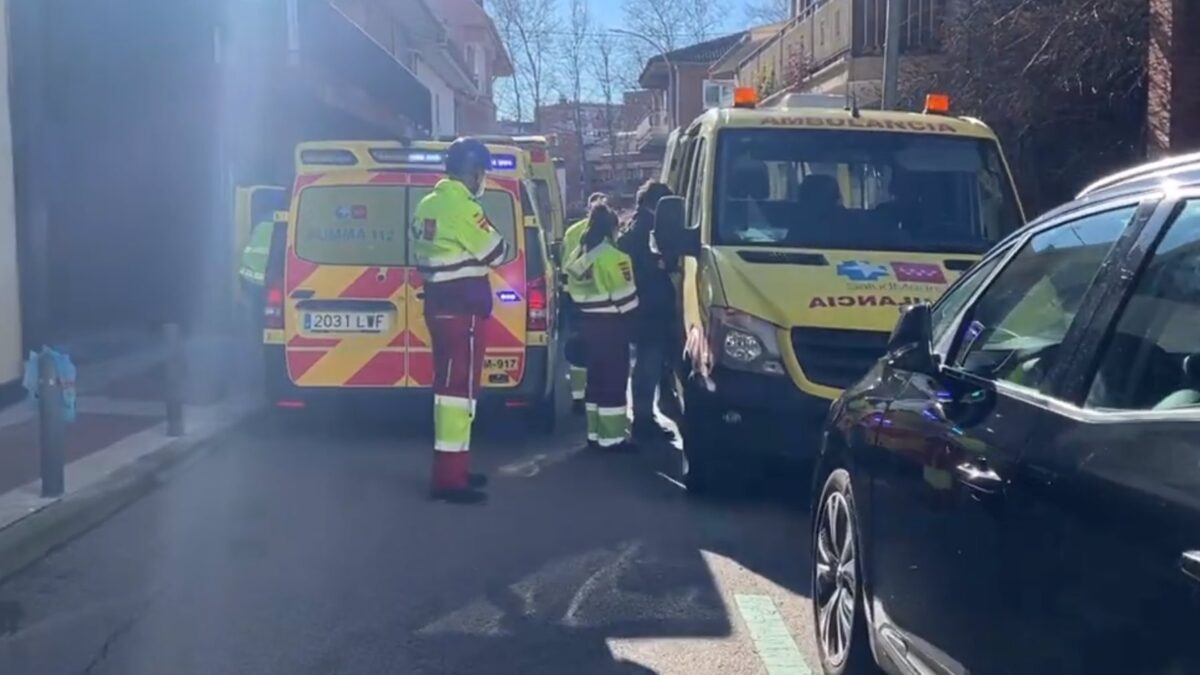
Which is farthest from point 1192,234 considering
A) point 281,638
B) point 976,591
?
point 281,638

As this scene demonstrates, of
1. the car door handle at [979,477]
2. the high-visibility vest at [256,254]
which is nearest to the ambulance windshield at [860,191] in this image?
the car door handle at [979,477]

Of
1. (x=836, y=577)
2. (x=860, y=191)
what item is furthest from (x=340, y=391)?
(x=836, y=577)

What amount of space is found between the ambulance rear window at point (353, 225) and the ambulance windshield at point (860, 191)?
8.49ft

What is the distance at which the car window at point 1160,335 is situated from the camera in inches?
133

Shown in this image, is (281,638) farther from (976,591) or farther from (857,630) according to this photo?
(976,591)

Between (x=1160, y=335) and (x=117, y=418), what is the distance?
8721mm

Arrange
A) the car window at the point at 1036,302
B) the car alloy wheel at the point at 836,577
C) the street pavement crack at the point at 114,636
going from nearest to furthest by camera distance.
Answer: the car window at the point at 1036,302 < the car alloy wheel at the point at 836,577 < the street pavement crack at the point at 114,636

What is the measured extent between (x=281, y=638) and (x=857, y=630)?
2.21 metres

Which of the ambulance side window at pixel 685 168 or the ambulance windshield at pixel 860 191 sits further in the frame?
the ambulance side window at pixel 685 168

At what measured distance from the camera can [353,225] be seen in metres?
10.5

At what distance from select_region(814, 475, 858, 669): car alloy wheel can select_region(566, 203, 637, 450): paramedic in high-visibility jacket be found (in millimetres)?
4645

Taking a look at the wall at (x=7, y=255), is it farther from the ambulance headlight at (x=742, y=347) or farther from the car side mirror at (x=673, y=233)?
the ambulance headlight at (x=742, y=347)

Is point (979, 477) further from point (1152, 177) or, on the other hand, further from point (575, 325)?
point (575, 325)

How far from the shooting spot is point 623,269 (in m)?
10.3
